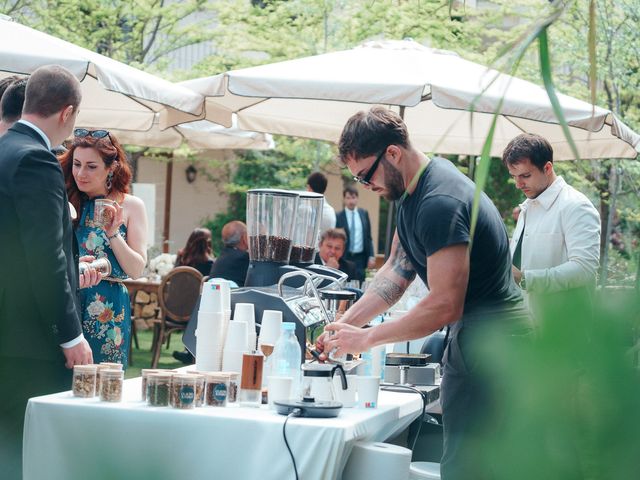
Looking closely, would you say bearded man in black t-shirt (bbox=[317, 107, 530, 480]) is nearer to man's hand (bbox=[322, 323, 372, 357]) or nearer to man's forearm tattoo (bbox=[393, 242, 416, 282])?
man's hand (bbox=[322, 323, 372, 357])

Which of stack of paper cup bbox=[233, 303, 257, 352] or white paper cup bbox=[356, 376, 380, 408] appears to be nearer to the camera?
white paper cup bbox=[356, 376, 380, 408]

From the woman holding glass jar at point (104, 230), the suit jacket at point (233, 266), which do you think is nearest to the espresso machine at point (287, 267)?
the woman holding glass jar at point (104, 230)

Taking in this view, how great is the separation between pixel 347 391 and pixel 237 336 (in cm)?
43

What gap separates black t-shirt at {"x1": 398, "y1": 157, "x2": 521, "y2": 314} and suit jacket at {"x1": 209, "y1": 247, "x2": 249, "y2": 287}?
459 cm

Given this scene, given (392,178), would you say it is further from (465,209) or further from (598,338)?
(598,338)

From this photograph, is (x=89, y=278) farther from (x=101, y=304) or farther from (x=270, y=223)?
(x=270, y=223)

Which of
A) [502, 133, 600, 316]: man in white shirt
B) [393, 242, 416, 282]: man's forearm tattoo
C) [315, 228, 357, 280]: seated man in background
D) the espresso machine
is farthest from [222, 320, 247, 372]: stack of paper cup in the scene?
[315, 228, 357, 280]: seated man in background

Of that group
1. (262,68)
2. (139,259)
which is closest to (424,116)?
(262,68)

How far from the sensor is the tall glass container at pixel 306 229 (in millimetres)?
4176

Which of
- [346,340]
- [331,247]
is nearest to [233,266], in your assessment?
[331,247]

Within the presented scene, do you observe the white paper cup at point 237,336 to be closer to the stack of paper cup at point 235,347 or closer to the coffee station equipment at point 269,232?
the stack of paper cup at point 235,347

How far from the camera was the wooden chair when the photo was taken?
8.36 m

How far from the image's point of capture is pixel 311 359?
3393 mm

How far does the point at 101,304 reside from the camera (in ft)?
12.6
